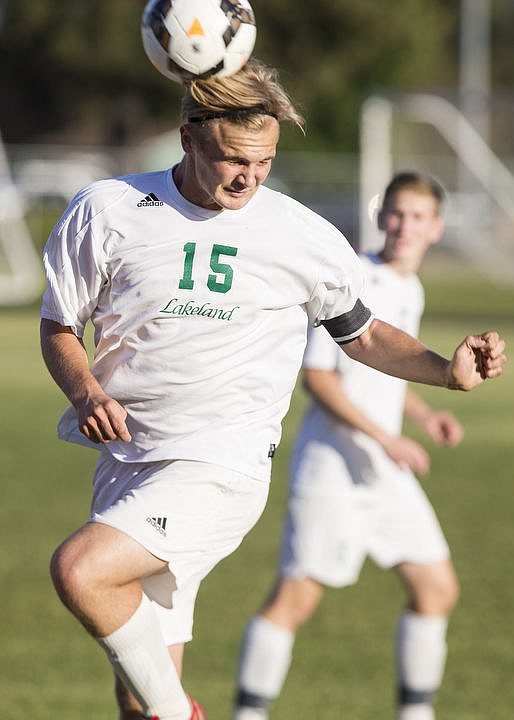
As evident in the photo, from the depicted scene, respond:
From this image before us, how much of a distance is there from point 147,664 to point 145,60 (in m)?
50.9

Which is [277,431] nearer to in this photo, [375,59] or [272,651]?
[272,651]

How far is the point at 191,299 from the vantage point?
3.81 meters

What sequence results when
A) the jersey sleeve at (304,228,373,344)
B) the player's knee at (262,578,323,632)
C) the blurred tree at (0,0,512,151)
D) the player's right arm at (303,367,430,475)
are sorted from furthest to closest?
the blurred tree at (0,0,512,151)
the player's knee at (262,578,323,632)
the player's right arm at (303,367,430,475)
the jersey sleeve at (304,228,373,344)

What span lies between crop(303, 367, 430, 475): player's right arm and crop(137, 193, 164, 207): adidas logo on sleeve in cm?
176

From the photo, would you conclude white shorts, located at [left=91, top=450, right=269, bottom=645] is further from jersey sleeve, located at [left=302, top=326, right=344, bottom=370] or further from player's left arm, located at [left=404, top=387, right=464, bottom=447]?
player's left arm, located at [left=404, top=387, right=464, bottom=447]

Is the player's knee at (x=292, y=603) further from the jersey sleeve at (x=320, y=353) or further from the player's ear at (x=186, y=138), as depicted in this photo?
the player's ear at (x=186, y=138)

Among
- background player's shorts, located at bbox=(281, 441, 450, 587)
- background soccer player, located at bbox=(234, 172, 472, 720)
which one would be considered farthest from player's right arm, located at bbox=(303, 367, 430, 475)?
background player's shorts, located at bbox=(281, 441, 450, 587)

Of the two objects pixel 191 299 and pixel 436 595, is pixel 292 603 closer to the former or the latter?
pixel 436 595

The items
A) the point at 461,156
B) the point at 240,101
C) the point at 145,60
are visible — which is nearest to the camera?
the point at 240,101

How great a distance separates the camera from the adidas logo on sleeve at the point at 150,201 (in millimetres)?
3842

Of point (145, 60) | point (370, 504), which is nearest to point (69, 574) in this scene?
point (370, 504)

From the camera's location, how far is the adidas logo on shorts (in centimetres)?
380

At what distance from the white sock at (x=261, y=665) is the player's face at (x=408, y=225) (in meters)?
1.57

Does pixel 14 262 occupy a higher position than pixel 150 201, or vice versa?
pixel 14 262
